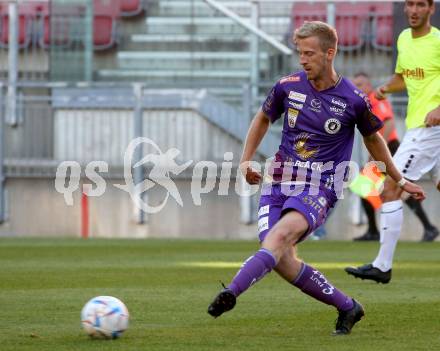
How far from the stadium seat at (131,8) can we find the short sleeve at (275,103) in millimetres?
13818

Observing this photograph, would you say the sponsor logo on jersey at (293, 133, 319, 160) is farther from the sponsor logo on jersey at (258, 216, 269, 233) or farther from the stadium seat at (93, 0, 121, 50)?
the stadium seat at (93, 0, 121, 50)

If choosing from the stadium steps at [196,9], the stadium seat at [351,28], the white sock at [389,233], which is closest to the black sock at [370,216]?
the stadium seat at [351,28]

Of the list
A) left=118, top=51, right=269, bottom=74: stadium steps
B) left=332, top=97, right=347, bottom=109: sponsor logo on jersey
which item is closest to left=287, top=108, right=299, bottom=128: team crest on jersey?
left=332, top=97, right=347, bottom=109: sponsor logo on jersey

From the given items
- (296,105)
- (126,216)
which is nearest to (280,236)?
(296,105)

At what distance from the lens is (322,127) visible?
720cm

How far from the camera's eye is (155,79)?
20.6 meters

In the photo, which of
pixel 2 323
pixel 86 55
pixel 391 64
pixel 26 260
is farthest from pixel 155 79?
pixel 2 323

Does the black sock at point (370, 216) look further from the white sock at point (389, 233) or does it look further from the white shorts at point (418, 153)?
the white sock at point (389, 233)

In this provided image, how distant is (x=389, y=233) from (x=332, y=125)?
11.4 ft

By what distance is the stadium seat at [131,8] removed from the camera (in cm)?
2095

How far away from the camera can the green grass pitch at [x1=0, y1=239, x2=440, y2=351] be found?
680 cm

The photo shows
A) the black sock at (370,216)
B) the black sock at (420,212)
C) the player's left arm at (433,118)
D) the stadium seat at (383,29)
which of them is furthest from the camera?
the stadium seat at (383,29)

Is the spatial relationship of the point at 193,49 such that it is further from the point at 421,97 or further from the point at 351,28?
the point at 421,97

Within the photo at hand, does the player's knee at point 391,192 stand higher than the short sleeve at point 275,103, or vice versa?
the short sleeve at point 275,103
